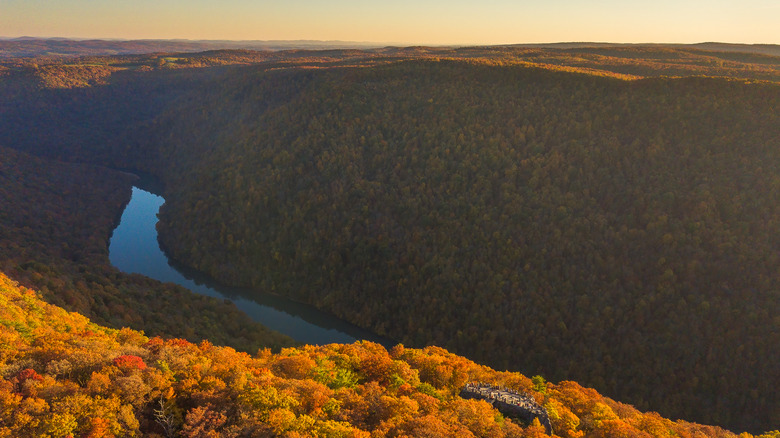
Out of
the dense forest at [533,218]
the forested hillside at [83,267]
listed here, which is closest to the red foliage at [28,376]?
the forested hillside at [83,267]

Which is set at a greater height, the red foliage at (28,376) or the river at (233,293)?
the red foliage at (28,376)

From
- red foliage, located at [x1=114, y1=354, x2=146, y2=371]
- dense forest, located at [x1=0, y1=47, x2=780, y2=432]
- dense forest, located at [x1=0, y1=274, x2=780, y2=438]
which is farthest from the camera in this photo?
dense forest, located at [x1=0, y1=47, x2=780, y2=432]

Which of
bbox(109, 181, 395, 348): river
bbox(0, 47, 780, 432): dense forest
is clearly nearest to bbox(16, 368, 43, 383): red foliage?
bbox(0, 47, 780, 432): dense forest

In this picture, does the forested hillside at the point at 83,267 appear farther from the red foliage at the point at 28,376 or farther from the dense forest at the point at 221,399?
the red foliage at the point at 28,376

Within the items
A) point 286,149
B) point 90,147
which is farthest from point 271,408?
point 90,147

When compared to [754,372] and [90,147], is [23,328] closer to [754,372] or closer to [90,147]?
[754,372]

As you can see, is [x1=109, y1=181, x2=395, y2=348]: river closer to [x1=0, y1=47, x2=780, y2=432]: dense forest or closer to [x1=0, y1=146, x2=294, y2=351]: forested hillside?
[x1=0, y1=47, x2=780, y2=432]: dense forest
